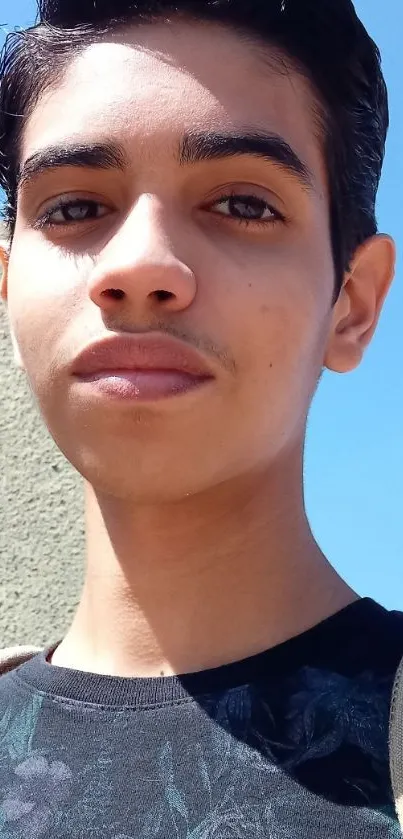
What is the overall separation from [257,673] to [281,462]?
0.26 metres

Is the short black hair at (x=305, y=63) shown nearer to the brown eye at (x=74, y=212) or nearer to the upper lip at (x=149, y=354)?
the brown eye at (x=74, y=212)

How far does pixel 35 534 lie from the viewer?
189 cm

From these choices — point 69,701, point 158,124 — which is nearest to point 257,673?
point 69,701

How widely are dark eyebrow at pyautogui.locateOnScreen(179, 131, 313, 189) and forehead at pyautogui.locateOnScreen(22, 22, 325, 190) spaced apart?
0.01m

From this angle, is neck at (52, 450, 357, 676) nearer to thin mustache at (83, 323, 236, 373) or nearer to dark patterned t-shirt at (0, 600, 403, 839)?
dark patterned t-shirt at (0, 600, 403, 839)

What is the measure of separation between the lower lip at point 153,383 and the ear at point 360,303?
29 cm

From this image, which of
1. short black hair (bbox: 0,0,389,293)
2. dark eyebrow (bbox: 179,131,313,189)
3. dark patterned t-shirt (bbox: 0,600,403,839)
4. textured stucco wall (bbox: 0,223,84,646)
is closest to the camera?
dark patterned t-shirt (bbox: 0,600,403,839)

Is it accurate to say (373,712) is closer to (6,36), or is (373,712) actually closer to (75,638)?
(75,638)

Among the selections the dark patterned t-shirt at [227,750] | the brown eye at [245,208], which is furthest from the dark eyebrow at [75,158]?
the dark patterned t-shirt at [227,750]

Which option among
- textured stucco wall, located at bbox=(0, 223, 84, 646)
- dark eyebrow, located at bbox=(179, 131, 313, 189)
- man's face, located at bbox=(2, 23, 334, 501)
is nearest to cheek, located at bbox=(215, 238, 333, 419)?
man's face, located at bbox=(2, 23, 334, 501)

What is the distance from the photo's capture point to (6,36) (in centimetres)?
131

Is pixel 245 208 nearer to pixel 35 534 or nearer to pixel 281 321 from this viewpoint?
pixel 281 321

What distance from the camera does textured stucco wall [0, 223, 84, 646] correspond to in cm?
183

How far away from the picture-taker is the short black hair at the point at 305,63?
111 cm
